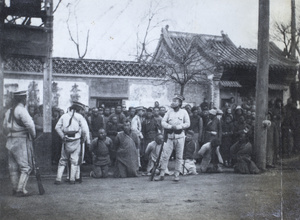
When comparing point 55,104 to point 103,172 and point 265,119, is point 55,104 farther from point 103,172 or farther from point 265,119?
point 265,119

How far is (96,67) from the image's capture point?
50.1 ft

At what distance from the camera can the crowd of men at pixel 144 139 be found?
6.95 meters

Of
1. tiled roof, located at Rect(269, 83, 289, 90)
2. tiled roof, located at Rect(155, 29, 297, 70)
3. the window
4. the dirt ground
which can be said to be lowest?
the dirt ground

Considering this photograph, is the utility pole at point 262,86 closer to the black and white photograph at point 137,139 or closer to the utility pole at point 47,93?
the black and white photograph at point 137,139

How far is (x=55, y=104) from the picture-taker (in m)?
14.5

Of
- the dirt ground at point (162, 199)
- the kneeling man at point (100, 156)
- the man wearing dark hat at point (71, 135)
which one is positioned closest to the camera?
the dirt ground at point (162, 199)

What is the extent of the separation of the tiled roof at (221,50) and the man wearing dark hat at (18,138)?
9.52 meters

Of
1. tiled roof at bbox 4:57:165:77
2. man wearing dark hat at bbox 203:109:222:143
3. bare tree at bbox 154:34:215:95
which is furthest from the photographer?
bare tree at bbox 154:34:215:95

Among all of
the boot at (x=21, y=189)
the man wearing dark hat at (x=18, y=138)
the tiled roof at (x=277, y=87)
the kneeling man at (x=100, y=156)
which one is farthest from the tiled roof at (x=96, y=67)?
the boot at (x=21, y=189)

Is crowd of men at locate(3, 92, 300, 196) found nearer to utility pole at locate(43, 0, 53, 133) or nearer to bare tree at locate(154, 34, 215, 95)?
utility pole at locate(43, 0, 53, 133)

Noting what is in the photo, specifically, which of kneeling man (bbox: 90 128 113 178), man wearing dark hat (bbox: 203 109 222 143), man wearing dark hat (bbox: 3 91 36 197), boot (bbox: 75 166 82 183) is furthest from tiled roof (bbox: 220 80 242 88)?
man wearing dark hat (bbox: 3 91 36 197)

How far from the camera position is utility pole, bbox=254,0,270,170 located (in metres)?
9.65

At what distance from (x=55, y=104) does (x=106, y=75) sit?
2313mm

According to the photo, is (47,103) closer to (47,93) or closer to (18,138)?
(47,93)
